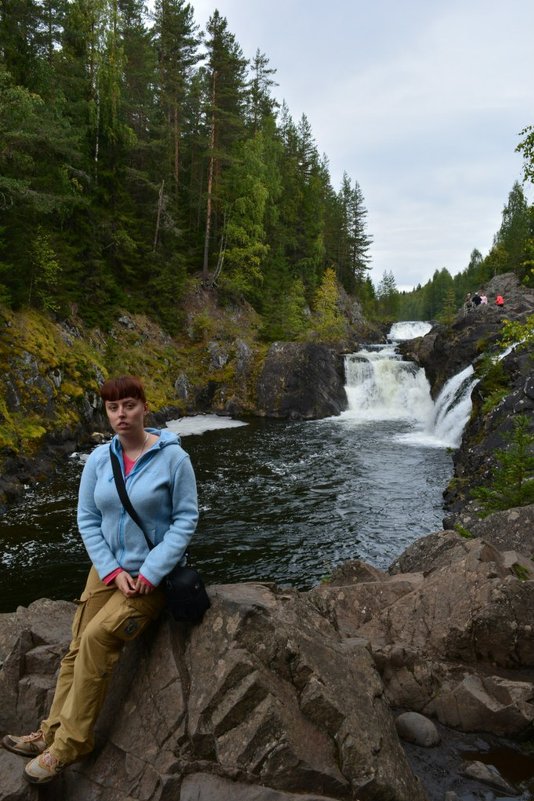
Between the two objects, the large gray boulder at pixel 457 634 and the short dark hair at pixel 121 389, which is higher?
the short dark hair at pixel 121 389

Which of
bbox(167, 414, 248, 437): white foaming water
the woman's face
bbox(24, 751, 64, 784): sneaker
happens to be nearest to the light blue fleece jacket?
the woman's face

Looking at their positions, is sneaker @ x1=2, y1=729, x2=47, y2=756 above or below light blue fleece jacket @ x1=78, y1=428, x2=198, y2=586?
below

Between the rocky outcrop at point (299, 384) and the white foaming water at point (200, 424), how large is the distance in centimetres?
315

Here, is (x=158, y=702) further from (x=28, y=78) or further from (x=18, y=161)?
(x=28, y=78)

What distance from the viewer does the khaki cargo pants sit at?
359 centimetres

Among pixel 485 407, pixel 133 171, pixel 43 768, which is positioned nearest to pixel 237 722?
pixel 43 768

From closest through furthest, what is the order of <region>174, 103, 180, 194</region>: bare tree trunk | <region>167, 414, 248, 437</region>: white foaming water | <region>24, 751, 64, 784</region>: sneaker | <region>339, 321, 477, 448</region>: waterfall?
1. <region>24, 751, 64, 784</region>: sneaker
2. <region>167, 414, 248, 437</region>: white foaming water
3. <region>339, 321, 477, 448</region>: waterfall
4. <region>174, 103, 180, 194</region>: bare tree trunk

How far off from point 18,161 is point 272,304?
25.0 m

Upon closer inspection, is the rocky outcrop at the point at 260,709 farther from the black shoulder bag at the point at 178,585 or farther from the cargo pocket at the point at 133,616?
the cargo pocket at the point at 133,616

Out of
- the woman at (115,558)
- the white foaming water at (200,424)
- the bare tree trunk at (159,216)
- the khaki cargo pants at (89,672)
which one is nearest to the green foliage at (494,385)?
the white foaming water at (200,424)

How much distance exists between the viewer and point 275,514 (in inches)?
614

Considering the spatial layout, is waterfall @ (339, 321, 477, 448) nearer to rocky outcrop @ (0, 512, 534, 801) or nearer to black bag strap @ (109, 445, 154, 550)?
rocky outcrop @ (0, 512, 534, 801)

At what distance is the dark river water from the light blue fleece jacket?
808cm

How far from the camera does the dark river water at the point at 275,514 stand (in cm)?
1195
